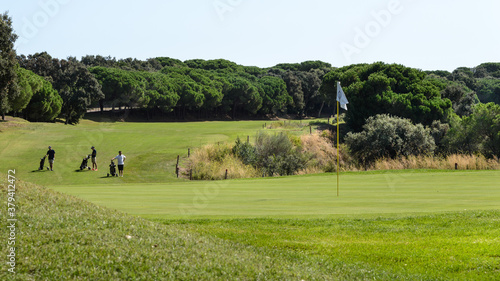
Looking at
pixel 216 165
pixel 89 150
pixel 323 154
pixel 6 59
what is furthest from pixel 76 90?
pixel 216 165

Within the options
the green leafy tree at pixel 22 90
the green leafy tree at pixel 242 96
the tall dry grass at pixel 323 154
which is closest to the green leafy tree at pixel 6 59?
the green leafy tree at pixel 22 90

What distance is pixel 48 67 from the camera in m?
88.9

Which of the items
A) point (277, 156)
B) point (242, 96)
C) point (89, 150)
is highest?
point (242, 96)

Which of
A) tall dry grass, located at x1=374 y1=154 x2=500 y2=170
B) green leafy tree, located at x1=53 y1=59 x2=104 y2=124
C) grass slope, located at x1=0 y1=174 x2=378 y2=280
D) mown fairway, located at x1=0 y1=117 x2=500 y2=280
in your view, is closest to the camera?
grass slope, located at x1=0 y1=174 x2=378 y2=280

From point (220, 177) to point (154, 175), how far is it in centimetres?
599

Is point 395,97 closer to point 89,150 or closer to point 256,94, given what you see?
point 89,150

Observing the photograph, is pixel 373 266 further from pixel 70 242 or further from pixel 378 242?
pixel 70 242

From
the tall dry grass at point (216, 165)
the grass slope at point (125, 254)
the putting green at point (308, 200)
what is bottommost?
the tall dry grass at point (216, 165)

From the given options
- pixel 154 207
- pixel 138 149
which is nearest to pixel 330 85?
pixel 138 149

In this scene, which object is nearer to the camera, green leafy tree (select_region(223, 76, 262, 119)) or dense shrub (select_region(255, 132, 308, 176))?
dense shrub (select_region(255, 132, 308, 176))

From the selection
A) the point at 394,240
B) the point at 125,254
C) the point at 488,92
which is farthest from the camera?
the point at 488,92

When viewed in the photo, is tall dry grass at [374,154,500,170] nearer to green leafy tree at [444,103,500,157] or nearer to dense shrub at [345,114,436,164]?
dense shrub at [345,114,436,164]

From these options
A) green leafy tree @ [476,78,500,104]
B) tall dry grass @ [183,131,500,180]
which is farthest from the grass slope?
green leafy tree @ [476,78,500,104]

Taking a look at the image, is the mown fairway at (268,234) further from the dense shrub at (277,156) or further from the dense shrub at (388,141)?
the dense shrub at (388,141)
